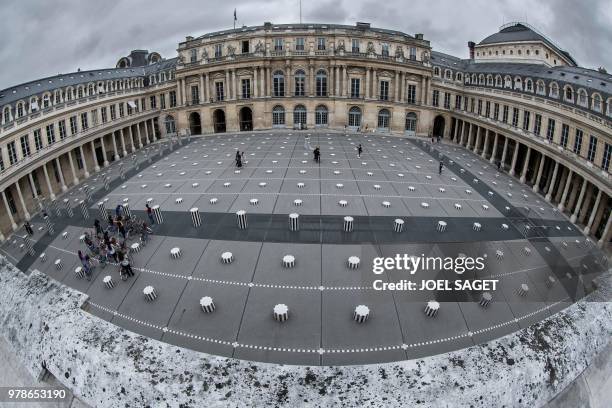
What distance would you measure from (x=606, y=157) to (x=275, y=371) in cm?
4918

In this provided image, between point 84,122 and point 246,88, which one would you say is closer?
point 84,122

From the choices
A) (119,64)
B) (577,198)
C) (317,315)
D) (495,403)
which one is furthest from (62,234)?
(119,64)

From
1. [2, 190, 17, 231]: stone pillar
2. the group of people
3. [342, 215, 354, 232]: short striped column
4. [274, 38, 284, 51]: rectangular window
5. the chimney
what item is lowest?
[2, 190, 17, 231]: stone pillar

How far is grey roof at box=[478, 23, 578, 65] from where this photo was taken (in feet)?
326

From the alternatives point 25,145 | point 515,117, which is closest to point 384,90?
point 515,117

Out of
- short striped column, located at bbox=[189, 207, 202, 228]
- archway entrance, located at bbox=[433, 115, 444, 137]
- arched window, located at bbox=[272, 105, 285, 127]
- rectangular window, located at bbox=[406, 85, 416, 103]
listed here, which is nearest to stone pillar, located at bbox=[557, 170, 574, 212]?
rectangular window, located at bbox=[406, 85, 416, 103]

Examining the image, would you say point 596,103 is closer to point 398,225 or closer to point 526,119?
point 526,119

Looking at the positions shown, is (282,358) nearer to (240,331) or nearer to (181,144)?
(240,331)

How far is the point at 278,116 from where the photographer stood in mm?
70875

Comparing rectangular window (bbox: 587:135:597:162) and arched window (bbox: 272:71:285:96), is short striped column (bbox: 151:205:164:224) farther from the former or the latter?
rectangular window (bbox: 587:135:597:162)

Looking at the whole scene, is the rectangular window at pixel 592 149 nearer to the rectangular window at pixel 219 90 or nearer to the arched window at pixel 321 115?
the arched window at pixel 321 115

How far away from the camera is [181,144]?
206 ft

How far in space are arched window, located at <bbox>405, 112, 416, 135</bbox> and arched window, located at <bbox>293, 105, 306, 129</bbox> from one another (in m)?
20.8

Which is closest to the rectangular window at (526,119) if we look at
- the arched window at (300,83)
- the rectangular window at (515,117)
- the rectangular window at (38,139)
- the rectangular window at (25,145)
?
the rectangular window at (515,117)
